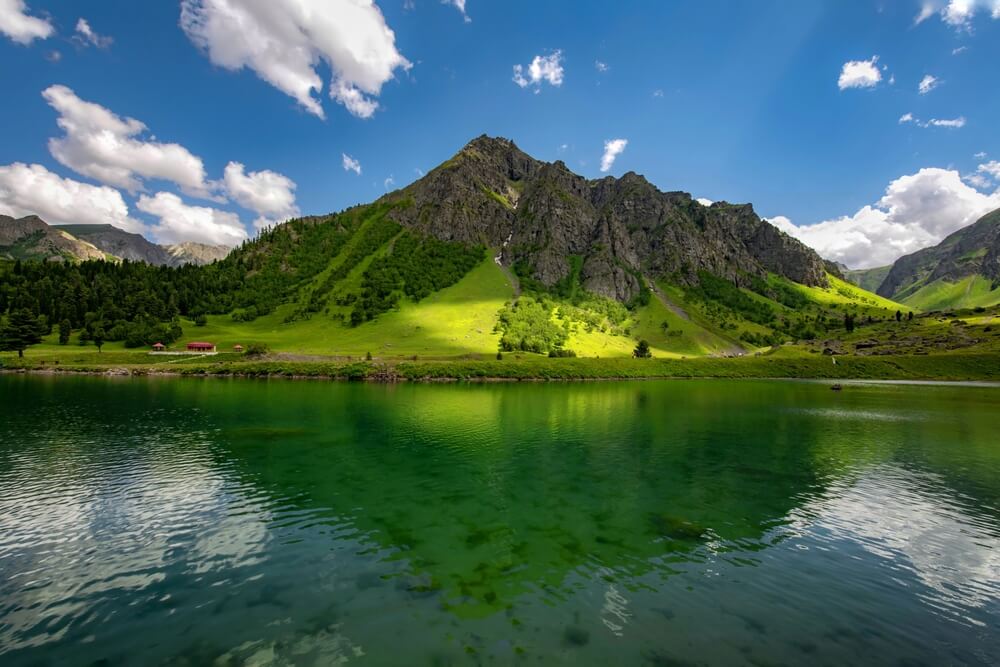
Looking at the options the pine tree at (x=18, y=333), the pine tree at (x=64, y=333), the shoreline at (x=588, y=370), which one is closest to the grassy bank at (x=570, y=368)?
the shoreline at (x=588, y=370)

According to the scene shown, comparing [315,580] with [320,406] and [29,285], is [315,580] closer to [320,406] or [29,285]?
[320,406]

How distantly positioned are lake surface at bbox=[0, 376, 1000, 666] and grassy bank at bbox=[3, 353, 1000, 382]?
7586 centimetres

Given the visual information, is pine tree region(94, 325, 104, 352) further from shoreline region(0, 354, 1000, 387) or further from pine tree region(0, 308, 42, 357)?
shoreline region(0, 354, 1000, 387)

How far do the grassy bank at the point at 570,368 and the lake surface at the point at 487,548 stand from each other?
75855 mm

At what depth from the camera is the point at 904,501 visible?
30.1 m

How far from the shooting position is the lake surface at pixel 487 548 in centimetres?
1452

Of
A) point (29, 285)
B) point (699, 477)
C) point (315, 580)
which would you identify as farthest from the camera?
point (29, 285)

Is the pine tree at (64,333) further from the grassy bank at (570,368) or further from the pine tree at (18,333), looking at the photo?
the grassy bank at (570,368)

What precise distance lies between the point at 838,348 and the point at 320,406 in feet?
699

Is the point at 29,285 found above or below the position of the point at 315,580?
above

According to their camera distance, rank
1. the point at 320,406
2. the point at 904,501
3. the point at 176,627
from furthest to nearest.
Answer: the point at 320,406, the point at 904,501, the point at 176,627

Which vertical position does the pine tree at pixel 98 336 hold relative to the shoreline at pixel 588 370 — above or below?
above

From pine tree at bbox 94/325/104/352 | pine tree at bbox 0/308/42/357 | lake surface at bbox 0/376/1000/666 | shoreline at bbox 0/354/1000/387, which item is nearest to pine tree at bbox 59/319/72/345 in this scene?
pine tree at bbox 94/325/104/352

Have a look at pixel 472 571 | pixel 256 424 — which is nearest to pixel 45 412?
pixel 256 424
